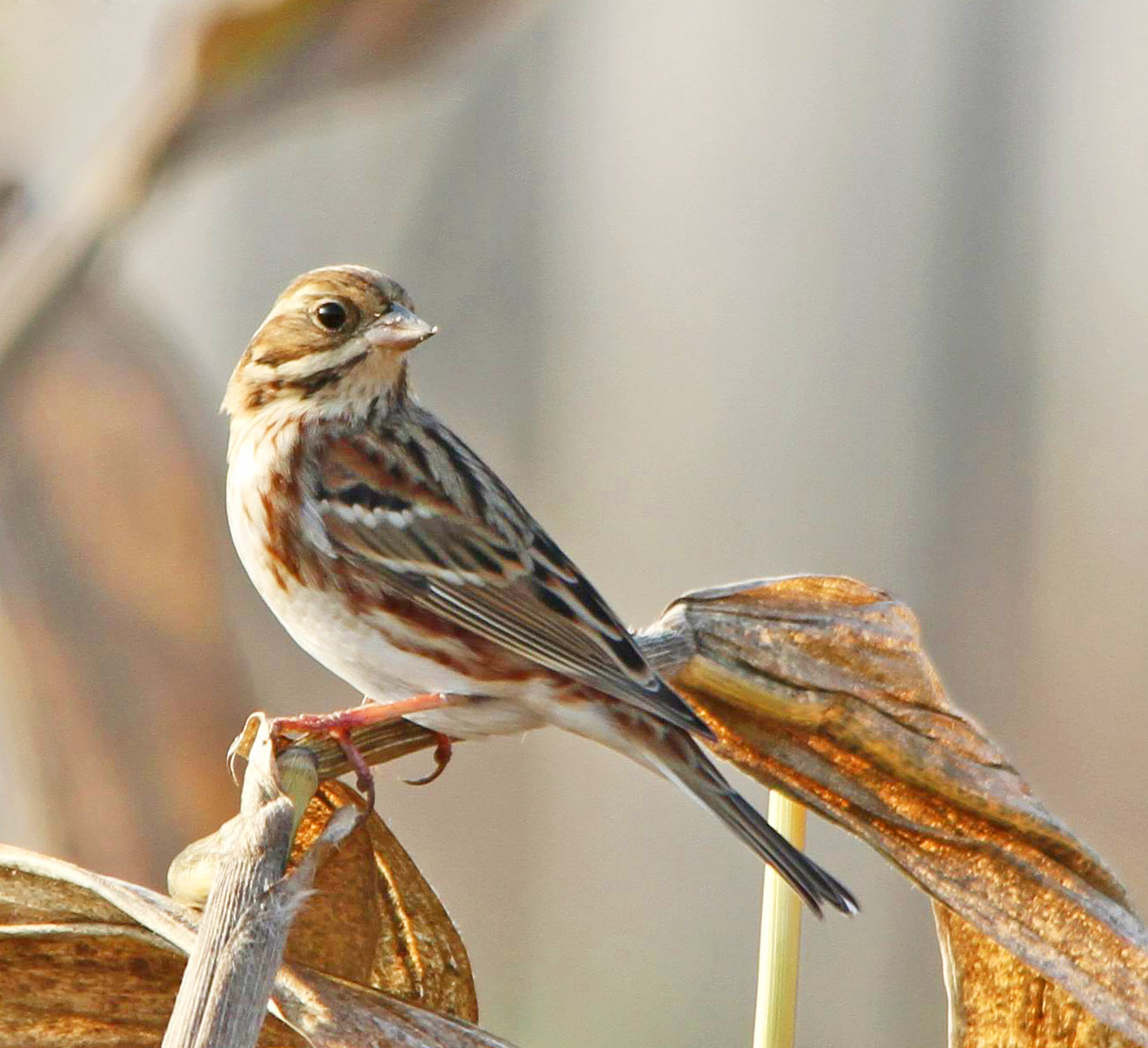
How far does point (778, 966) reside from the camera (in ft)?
2.92

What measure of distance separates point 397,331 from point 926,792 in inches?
30.9

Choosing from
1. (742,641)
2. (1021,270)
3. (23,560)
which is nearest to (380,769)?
(23,560)

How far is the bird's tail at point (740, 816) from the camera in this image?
1015mm

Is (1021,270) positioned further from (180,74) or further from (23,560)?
(23,560)

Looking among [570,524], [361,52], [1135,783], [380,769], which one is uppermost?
[361,52]

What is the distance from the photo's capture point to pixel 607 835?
2.98 meters

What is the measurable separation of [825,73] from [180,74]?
139 centimetres

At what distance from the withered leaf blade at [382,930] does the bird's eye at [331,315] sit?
779mm

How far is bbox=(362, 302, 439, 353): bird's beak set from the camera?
1556 mm

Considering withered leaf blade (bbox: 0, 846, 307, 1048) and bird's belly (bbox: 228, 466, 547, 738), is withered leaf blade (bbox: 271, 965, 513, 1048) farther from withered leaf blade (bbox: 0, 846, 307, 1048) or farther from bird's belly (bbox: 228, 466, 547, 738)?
bird's belly (bbox: 228, 466, 547, 738)

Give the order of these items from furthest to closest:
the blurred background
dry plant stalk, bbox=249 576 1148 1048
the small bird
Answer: the blurred background
the small bird
dry plant stalk, bbox=249 576 1148 1048

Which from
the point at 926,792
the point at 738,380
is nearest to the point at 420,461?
the point at 926,792

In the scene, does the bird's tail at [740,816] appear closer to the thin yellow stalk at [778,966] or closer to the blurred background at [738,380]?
the thin yellow stalk at [778,966]


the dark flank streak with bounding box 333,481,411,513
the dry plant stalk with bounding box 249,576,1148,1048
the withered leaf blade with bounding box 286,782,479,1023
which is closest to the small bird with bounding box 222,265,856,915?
the dark flank streak with bounding box 333,481,411,513
